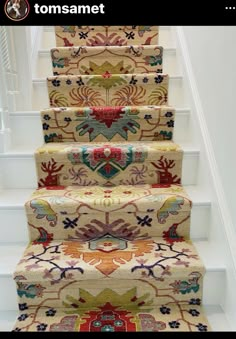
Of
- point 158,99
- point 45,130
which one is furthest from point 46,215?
point 158,99

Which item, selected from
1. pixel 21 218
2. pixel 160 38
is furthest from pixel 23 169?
pixel 160 38

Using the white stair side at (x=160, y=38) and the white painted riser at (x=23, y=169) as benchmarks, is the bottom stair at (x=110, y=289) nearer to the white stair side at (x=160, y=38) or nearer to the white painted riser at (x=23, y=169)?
the white painted riser at (x=23, y=169)

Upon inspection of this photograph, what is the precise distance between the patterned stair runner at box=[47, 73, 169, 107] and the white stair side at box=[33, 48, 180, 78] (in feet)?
1.06

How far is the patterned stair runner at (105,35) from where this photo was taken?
2.24 m

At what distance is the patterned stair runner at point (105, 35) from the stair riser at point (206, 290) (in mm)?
1665

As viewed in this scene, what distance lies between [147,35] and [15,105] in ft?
3.57

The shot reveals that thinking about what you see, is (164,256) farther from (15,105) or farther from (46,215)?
(15,105)

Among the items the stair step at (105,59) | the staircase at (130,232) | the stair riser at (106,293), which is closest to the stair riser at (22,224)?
the staircase at (130,232)

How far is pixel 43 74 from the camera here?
2.16m

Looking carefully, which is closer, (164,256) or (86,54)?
(164,256)

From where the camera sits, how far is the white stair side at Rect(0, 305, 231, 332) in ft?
3.58

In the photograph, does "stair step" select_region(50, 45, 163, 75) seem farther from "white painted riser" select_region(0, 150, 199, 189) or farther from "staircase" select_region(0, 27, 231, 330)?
"white painted riser" select_region(0, 150, 199, 189)
